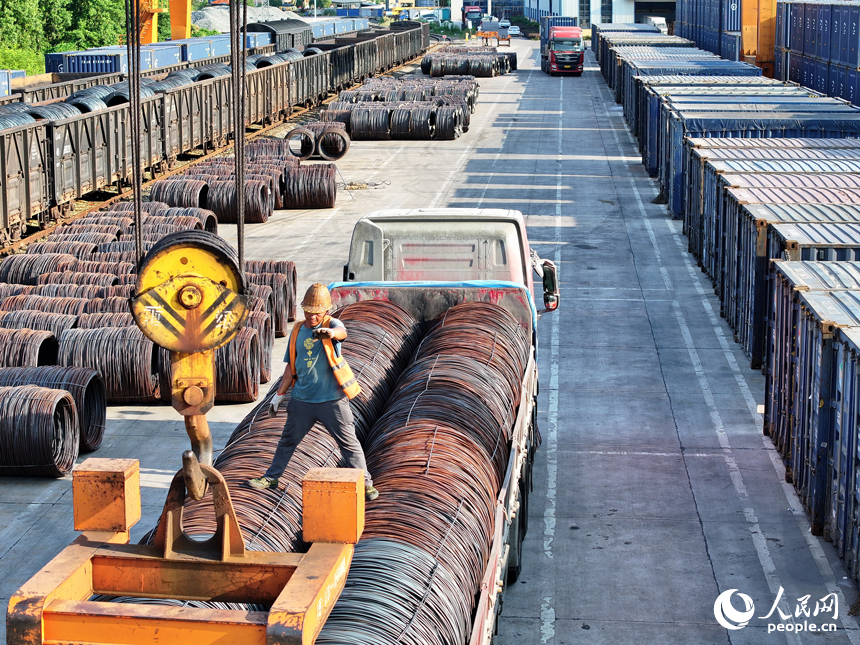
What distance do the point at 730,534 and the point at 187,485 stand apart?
737 centimetres

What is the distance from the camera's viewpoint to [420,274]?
40.9 feet

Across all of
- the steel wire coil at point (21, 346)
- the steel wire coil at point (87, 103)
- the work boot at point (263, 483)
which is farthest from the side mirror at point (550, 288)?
the steel wire coil at point (87, 103)

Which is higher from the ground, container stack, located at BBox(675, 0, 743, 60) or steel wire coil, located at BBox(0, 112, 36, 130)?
container stack, located at BBox(675, 0, 743, 60)

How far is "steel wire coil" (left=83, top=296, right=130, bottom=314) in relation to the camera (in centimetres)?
1617

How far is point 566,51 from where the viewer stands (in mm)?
74000

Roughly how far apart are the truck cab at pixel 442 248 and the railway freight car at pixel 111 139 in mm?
12785

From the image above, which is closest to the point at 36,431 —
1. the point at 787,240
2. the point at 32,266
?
the point at 32,266

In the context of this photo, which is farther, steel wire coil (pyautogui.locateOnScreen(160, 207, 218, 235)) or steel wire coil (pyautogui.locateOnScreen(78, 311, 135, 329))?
steel wire coil (pyautogui.locateOnScreen(160, 207, 218, 235))

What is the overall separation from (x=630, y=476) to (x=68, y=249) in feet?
37.4

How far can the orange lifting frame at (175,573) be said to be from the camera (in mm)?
4547

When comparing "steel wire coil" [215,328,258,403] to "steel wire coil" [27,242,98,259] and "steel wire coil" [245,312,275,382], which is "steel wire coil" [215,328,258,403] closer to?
"steel wire coil" [245,312,275,382]

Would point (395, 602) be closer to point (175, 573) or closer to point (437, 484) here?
→ point (437, 484)

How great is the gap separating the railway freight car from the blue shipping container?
706 cm

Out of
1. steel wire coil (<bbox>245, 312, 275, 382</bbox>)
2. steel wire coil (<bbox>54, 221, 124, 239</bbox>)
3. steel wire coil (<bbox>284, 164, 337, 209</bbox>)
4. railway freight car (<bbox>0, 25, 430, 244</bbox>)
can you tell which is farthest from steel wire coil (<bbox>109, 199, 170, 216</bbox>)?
steel wire coil (<bbox>284, 164, 337, 209</bbox>)
